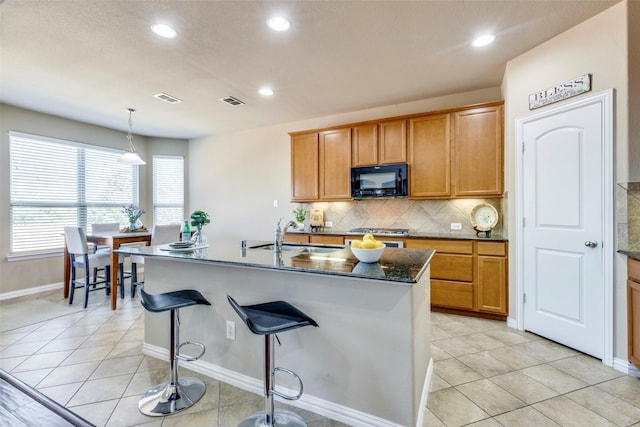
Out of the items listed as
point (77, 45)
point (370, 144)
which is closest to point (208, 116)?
point (77, 45)

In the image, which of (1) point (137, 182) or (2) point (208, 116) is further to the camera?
(1) point (137, 182)

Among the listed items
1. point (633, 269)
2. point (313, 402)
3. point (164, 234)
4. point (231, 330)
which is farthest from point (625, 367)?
point (164, 234)

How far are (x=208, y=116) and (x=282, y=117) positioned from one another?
1.12 metres

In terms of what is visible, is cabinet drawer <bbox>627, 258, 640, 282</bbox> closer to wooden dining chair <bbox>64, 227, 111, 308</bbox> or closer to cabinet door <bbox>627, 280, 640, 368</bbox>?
cabinet door <bbox>627, 280, 640, 368</bbox>

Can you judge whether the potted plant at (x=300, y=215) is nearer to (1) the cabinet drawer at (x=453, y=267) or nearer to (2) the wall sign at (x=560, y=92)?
(1) the cabinet drawer at (x=453, y=267)

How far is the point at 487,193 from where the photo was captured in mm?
3340

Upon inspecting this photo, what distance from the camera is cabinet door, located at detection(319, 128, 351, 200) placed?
4.14 m

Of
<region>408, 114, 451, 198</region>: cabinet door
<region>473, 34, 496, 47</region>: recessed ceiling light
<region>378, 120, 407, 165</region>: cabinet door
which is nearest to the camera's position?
<region>473, 34, 496, 47</region>: recessed ceiling light

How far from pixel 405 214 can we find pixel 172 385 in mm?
3206

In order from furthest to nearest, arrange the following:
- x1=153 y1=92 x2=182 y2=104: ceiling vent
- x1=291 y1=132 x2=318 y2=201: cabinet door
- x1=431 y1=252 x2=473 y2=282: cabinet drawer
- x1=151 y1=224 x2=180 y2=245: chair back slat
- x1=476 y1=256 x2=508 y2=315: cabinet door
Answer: x1=291 y1=132 x2=318 y2=201: cabinet door < x1=151 y1=224 x2=180 y2=245: chair back slat < x1=153 y1=92 x2=182 y2=104: ceiling vent < x1=431 y1=252 x2=473 y2=282: cabinet drawer < x1=476 y1=256 x2=508 y2=315: cabinet door

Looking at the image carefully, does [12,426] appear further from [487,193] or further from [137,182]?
[137,182]

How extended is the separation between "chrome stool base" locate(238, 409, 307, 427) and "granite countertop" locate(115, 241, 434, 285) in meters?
0.83

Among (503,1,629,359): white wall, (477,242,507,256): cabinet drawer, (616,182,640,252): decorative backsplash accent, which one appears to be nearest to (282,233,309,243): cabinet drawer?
(477,242,507,256): cabinet drawer

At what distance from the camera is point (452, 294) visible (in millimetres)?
3322
